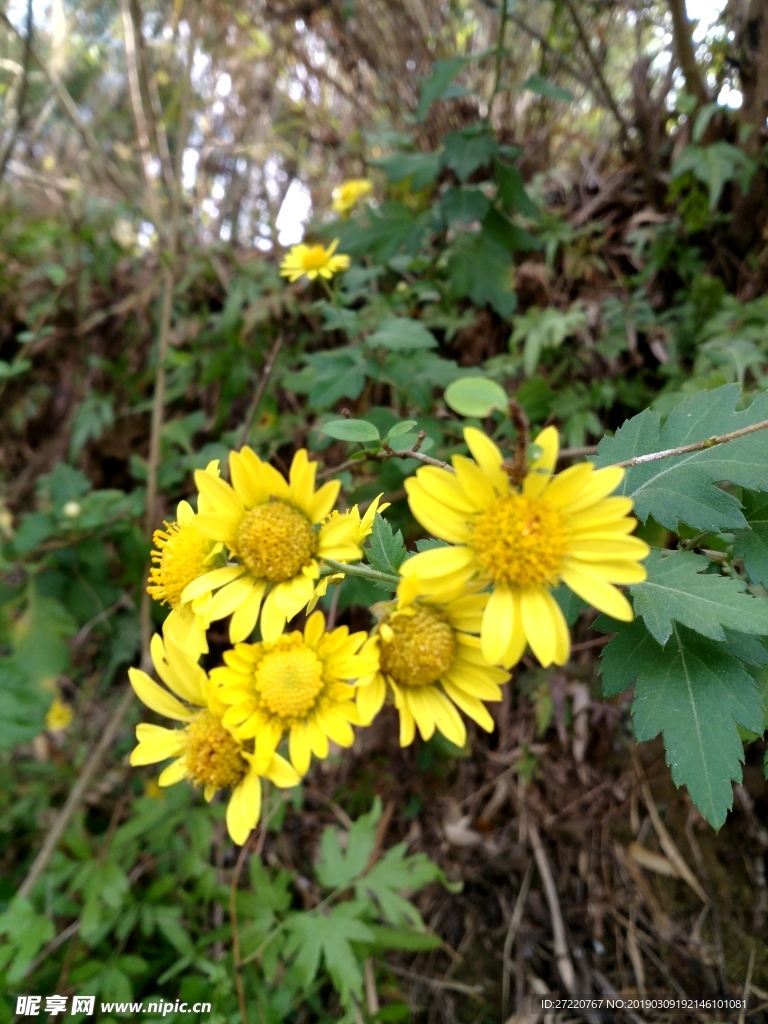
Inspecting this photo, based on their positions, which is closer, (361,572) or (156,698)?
(361,572)

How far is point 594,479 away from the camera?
28.9 inches

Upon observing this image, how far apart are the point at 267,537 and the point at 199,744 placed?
0.39m

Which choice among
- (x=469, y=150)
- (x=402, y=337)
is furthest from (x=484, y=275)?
(x=402, y=337)

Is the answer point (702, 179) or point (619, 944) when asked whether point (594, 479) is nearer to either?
point (619, 944)

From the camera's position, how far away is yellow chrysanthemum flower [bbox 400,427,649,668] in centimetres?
72

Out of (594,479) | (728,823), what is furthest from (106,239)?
(728,823)

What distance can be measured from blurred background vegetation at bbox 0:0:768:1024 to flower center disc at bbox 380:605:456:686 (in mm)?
360

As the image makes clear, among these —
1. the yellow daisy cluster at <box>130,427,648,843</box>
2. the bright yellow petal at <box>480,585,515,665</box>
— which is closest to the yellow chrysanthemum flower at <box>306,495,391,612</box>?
the yellow daisy cluster at <box>130,427,648,843</box>

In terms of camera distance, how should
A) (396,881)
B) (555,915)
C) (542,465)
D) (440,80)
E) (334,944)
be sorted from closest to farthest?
(542,465)
(334,944)
(396,881)
(555,915)
(440,80)

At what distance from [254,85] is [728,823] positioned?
463cm

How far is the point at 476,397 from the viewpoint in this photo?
643 millimetres

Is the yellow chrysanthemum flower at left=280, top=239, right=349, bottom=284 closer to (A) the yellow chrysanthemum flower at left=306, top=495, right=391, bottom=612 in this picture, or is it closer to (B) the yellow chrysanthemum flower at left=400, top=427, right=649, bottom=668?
(A) the yellow chrysanthemum flower at left=306, top=495, right=391, bottom=612

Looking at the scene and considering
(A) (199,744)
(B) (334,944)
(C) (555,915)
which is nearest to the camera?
(A) (199,744)

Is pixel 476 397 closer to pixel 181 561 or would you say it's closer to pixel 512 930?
pixel 181 561
